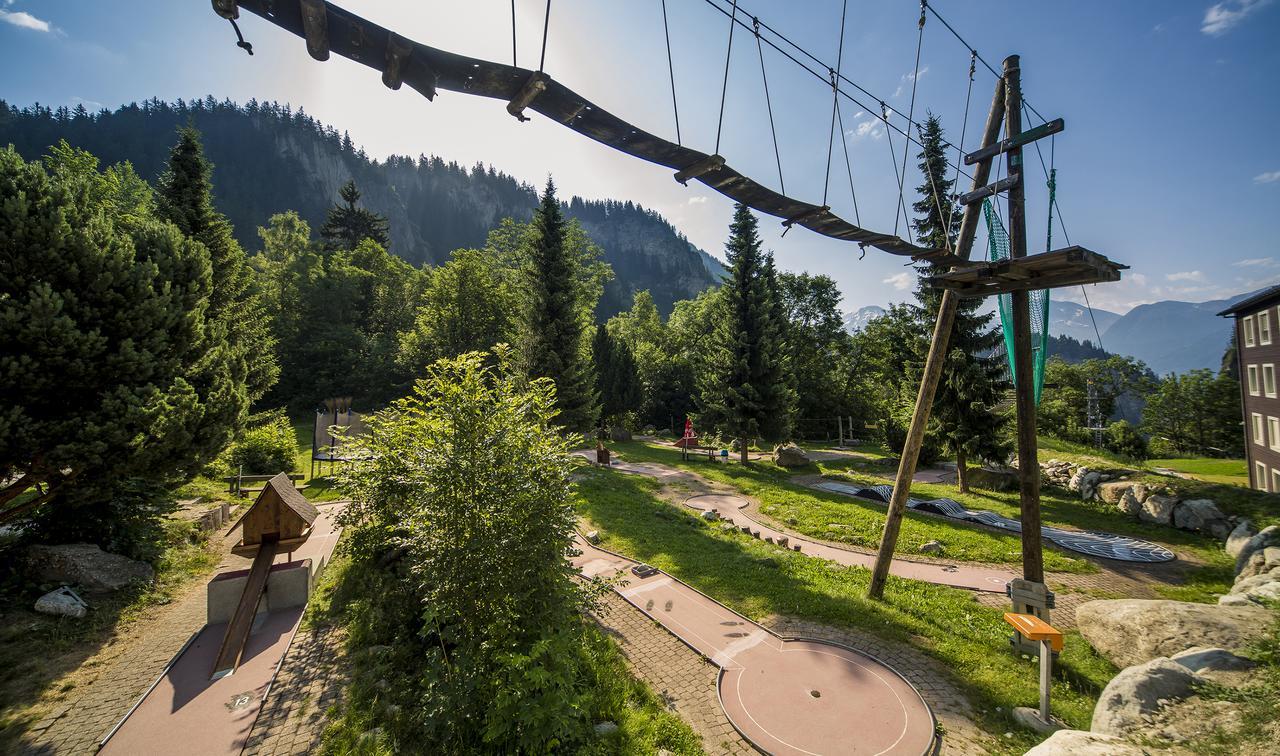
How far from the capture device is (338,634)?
7.23 m

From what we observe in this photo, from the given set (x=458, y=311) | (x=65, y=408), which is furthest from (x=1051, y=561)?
(x=458, y=311)

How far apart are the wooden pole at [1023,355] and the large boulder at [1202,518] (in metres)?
8.94

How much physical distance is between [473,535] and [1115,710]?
7.05 m

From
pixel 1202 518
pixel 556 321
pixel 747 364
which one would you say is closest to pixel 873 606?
pixel 1202 518

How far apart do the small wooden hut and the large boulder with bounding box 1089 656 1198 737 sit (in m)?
11.5

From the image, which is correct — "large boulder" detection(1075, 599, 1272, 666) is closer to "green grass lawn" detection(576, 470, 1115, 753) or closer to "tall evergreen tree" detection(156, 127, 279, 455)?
"green grass lawn" detection(576, 470, 1115, 753)

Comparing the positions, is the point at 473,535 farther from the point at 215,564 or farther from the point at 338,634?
the point at 215,564

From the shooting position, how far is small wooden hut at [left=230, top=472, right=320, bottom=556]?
7.89m

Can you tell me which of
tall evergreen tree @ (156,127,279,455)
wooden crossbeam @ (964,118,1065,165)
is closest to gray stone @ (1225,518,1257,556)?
wooden crossbeam @ (964,118,1065,165)

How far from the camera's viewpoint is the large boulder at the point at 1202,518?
11469 mm

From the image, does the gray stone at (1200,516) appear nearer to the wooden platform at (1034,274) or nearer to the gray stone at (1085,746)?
the wooden platform at (1034,274)

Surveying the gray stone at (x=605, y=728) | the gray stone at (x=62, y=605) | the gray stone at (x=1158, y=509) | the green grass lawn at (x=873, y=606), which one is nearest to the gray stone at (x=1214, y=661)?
the green grass lawn at (x=873, y=606)

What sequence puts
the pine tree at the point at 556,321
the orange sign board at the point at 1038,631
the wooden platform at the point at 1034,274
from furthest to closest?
the pine tree at the point at 556,321, the wooden platform at the point at 1034,274, the orange sign board at the point at 1038,631

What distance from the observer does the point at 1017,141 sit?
292 inches
